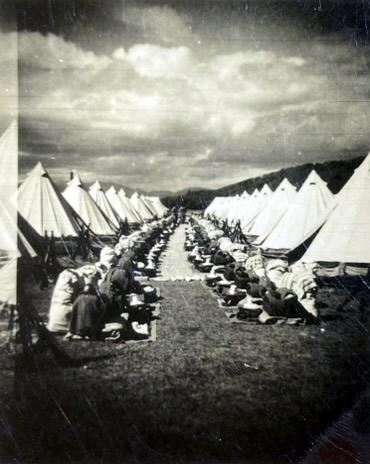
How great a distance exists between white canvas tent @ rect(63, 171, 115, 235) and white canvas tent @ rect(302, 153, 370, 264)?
5.77 metres

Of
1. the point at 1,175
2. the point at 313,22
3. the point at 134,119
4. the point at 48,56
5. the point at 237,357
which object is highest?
the point at 313,22

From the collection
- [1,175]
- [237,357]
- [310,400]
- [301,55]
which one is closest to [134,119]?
[1,175]

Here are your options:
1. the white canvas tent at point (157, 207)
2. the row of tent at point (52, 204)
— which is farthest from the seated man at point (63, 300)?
the white canvas tent at point (157, 207)

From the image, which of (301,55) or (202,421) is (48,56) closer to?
(301,55)

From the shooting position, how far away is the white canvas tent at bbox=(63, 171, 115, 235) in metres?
8.92

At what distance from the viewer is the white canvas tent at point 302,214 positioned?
268 inches

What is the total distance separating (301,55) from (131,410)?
3.62m

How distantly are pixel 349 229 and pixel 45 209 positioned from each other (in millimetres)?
4504

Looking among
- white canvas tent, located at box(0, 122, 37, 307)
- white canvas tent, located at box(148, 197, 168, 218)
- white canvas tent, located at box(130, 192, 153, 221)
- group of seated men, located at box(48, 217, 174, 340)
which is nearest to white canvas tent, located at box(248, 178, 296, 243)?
group of seated men, located at box(48, 217, 174, 340)

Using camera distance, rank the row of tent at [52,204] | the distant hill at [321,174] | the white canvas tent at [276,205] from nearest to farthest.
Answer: the row of tent at [52,204] → the distant hill at [321,174] → the white canvas tent at [276,205]

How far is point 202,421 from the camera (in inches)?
112

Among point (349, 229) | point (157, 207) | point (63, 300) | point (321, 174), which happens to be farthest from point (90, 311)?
point (157, 207)

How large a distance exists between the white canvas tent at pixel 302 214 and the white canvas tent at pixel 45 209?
380 cm

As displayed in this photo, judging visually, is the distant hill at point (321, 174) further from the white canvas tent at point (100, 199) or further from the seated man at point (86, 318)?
the white canvas tent at point (100, 199)
